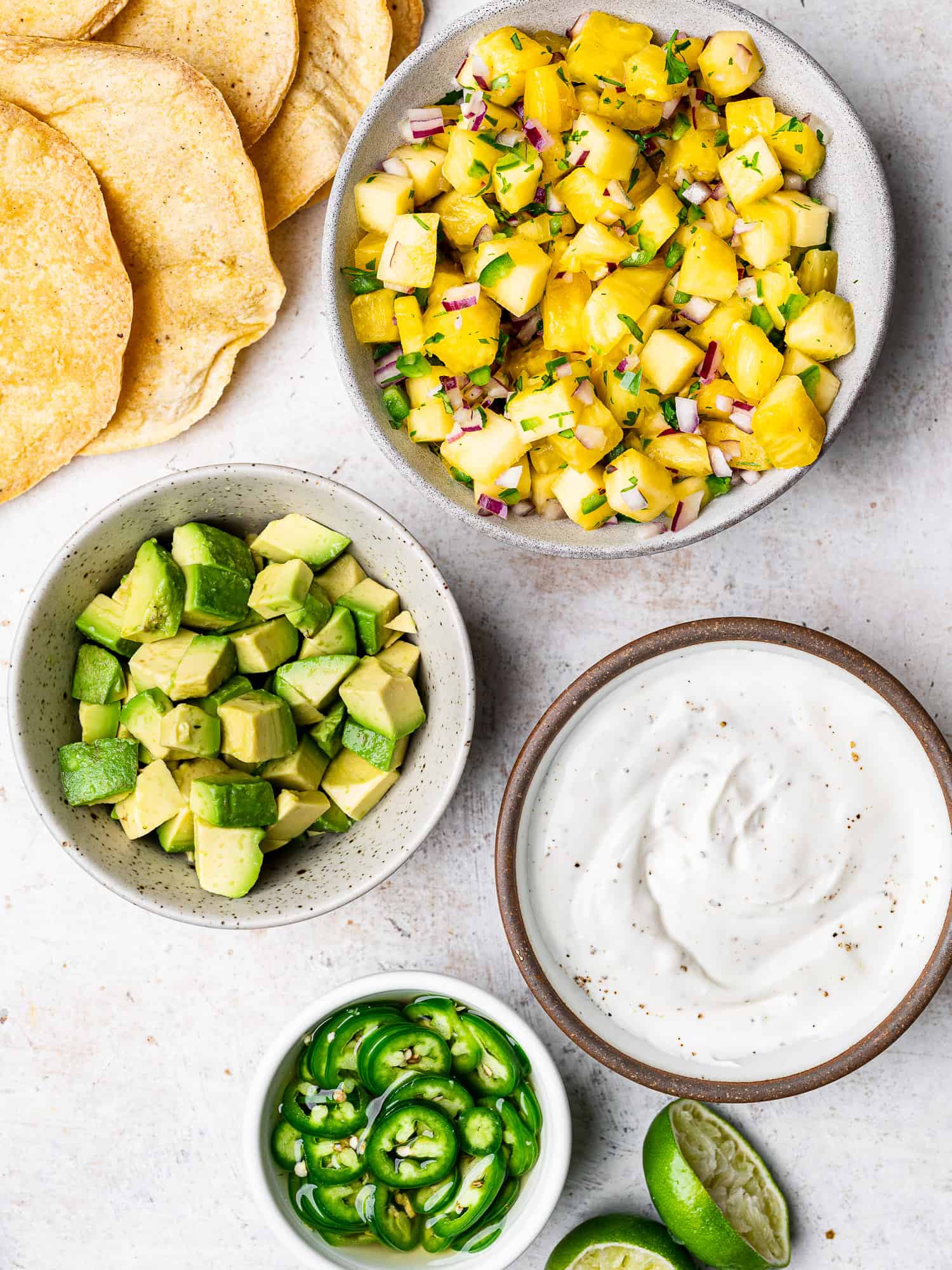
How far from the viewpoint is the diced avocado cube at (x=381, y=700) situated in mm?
1925

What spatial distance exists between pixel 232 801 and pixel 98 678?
39 centimetres

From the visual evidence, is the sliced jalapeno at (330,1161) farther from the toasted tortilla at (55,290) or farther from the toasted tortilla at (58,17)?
the toasted tortilla at (58,17)

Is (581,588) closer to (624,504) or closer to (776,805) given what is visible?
(624,504)

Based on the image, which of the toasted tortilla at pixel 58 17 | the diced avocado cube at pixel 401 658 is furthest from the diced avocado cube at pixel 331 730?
the toasted tortilla at pixel 58 17

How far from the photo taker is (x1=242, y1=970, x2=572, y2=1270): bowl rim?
200cm

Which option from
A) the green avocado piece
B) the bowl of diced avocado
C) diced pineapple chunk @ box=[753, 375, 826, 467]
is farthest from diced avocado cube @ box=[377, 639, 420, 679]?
diced pineapple chunk @ box=[753, 375, 826, 467]

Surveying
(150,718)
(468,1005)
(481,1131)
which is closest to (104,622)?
(150,718)

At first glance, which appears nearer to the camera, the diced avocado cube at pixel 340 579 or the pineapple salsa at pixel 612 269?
the pineapple salsa at pixel 612 269

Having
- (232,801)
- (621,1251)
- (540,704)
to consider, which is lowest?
(621,1251)

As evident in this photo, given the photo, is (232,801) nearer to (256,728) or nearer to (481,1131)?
(256,728)

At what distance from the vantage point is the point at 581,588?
2227mm

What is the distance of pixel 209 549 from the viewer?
1.94 metres

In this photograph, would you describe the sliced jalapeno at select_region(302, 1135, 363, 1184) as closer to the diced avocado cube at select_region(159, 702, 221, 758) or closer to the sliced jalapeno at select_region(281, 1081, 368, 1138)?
the sliced jalapeno at select_region(281, 1081, 368, 1138)

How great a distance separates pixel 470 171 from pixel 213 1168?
2.10 metres
